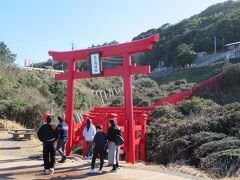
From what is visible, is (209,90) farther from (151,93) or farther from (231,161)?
(231,161)

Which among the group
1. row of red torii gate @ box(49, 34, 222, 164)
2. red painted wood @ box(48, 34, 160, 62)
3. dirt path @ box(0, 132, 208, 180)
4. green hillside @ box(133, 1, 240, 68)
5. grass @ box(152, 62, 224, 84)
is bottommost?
dirt path @ box(0, 132, 208, 180)

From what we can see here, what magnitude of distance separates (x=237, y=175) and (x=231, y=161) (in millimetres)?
514

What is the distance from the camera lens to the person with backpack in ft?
33.9

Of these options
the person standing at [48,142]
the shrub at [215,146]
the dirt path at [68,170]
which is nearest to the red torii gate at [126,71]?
the dirt path at [68,170]

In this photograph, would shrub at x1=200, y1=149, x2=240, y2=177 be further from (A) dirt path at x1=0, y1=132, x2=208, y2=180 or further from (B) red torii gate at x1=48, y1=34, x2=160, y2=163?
(B) red torii gate at x1=48, y1=34, x2=160, y2=163

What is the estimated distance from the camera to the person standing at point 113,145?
33.9ft

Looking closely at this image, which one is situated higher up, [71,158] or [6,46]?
[6,46]

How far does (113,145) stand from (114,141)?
0.60 feet

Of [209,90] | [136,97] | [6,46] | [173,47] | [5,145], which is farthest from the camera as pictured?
[173,47]

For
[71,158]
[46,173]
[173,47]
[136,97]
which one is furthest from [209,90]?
[173,47]

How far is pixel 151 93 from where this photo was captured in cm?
3697

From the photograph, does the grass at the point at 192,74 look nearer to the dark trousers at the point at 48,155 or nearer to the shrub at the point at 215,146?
the shrub at the point at 215,146

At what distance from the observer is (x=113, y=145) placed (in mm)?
10477

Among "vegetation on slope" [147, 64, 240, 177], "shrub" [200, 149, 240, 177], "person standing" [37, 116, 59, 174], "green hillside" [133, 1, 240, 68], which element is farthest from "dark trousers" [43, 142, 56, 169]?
"green hillside" [133, 1, 240, 68]
